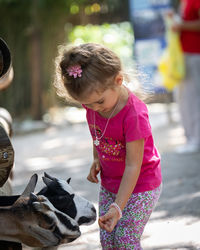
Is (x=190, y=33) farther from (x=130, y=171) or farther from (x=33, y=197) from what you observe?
(x=33, y=197)

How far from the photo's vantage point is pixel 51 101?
10.3 meters

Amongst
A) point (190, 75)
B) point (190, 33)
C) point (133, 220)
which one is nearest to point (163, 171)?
point (190, 75)

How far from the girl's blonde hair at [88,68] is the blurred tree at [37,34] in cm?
704

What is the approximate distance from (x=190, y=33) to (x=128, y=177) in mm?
3675

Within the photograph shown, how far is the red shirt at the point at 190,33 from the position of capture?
225 inches

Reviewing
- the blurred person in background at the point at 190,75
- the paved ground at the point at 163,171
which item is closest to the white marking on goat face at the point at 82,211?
the paved ground at the point at 163,171

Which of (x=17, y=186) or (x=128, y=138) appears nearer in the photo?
(x=128, y=138)

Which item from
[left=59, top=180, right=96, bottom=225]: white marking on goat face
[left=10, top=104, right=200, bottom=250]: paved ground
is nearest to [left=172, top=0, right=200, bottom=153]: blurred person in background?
[left=10, top=104, right=200, bottom=250]: paved ground

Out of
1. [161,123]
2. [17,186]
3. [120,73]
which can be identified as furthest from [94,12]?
[120,73]

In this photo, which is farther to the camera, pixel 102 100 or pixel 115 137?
Answer: pixel 115 137

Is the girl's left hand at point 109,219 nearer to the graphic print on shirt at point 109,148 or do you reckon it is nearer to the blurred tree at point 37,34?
the graphic print on shirt at point 109,148

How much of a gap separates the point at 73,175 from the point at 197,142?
1.58 meters

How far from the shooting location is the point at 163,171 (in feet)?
17.4

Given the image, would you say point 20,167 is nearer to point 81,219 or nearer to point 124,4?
point 81,219
